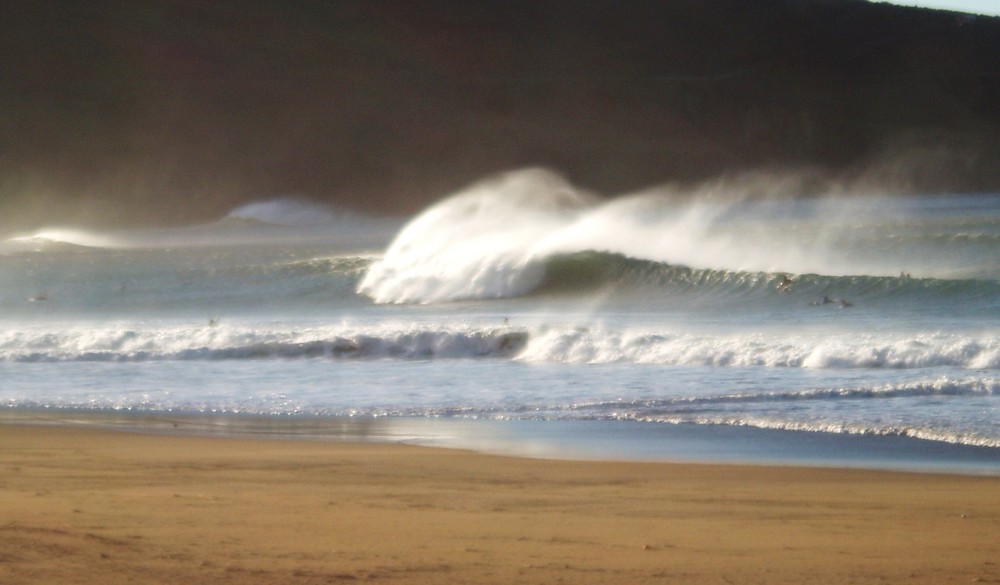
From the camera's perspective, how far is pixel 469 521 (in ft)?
16.4

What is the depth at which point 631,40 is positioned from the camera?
75875 millimetres

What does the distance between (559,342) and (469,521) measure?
665 centimetres

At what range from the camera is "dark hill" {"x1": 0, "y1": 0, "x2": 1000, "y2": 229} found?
59031mm

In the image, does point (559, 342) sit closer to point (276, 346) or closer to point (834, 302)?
point (276, 346)

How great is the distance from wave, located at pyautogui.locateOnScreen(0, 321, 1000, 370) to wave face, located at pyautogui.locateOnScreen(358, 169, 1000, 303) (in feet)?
15.5

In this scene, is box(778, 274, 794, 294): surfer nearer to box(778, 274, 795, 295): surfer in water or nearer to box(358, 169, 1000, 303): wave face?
box(778, 274, 795, 295): surfer in water

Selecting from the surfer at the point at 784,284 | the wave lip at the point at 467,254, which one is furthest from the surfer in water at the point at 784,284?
the wave lip at the point at 467,254

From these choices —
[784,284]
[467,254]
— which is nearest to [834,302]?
[784,284]

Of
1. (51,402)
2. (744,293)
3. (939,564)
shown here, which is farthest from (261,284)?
(939,564)

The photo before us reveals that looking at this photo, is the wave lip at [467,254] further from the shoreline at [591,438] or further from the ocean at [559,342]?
the shoreline at [591,438]

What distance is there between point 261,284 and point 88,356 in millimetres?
9066

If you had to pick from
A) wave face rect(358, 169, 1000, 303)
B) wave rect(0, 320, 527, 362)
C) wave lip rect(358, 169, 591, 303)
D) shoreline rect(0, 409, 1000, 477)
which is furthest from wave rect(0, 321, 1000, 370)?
wave face rect(358, 169, 1000, 303)

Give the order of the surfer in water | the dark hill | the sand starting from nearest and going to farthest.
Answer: the sand, the surfer in water, the dark hill

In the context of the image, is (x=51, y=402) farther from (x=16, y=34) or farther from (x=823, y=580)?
(x=16, y=34)
